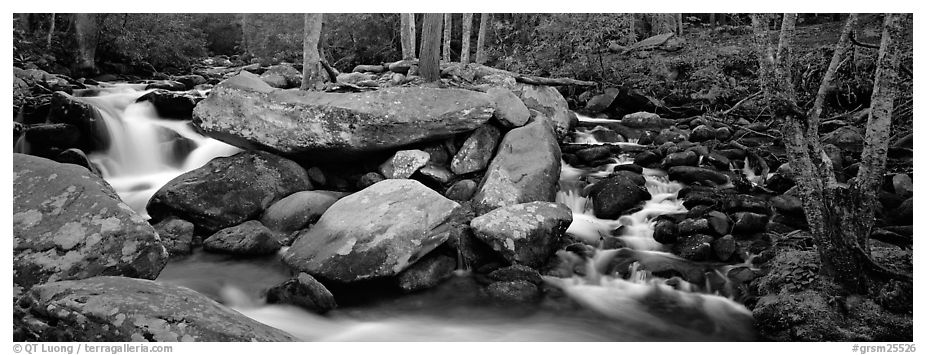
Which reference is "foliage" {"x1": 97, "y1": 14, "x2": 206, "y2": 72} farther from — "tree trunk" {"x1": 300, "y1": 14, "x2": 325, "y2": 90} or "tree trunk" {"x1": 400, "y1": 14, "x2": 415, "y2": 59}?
"tree trunk" {"x1": 300, "y1": 14, "x2": 325, "y2": 90}

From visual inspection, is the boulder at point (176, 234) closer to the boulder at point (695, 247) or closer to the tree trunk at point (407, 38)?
the boulder at point (695, 247)

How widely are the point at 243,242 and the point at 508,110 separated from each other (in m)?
4.18

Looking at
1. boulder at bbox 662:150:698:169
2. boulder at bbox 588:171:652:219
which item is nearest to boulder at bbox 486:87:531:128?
boulder at bbox 588:171:652:219

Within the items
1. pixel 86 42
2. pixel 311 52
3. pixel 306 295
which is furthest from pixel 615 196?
pixel 86 42

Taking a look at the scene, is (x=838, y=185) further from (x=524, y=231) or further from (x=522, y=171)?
(x=522, y=171)

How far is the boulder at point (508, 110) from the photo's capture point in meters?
8.10

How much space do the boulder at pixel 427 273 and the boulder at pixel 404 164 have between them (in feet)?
6.58

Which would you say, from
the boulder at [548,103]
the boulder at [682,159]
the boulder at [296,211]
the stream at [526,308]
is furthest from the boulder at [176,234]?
the boulder at [682,159]

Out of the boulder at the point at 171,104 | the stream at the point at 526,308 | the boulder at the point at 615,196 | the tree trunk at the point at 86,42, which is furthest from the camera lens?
the tree trunk at the point at 86,42

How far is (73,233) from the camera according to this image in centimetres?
383

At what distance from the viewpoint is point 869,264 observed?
416cm

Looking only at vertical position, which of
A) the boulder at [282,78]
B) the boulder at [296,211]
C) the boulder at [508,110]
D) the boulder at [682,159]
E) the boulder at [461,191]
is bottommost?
the boulder at [296,211]

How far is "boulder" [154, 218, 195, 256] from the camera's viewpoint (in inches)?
242
